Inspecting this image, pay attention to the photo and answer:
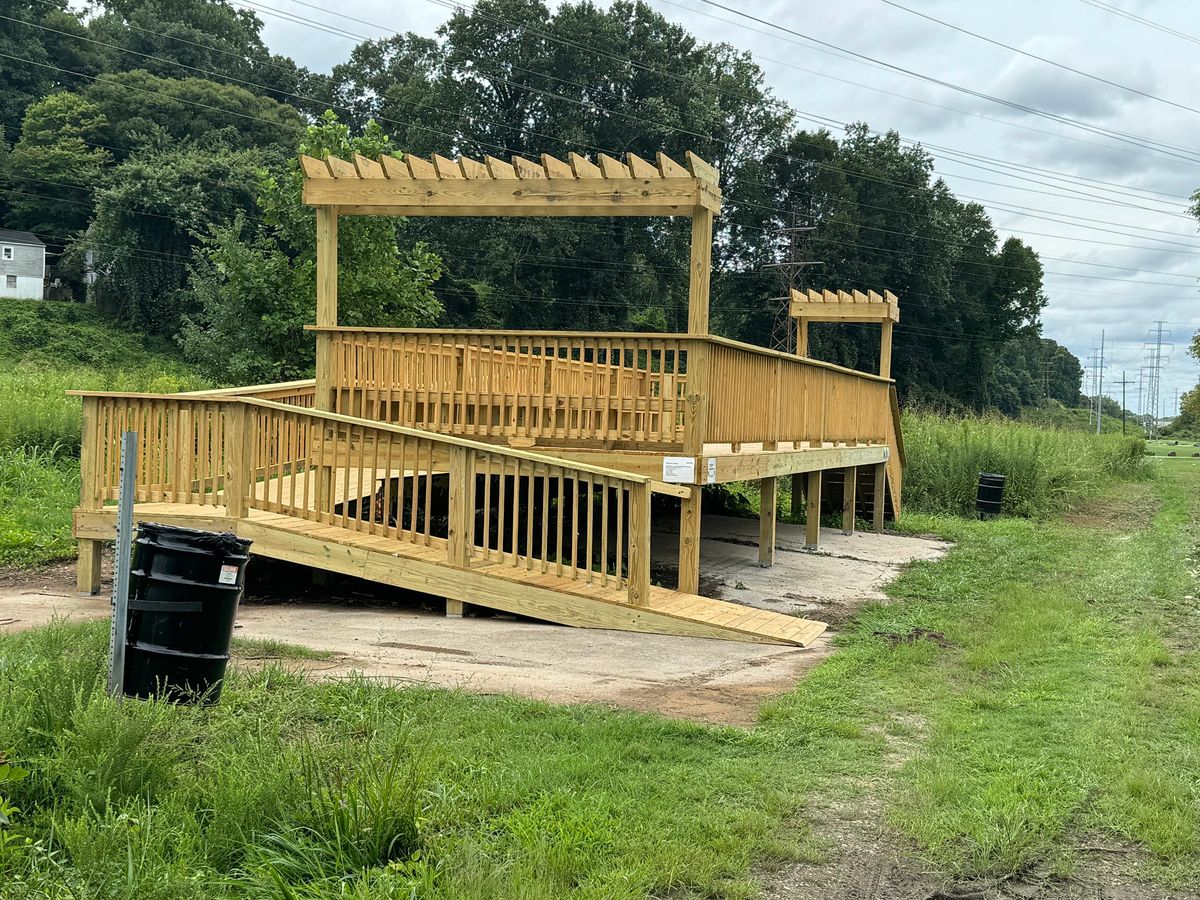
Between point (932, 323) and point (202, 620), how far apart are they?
2365 inches

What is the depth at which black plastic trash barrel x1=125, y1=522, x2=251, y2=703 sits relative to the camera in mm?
4922

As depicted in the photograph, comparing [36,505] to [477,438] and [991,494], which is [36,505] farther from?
[991,494]

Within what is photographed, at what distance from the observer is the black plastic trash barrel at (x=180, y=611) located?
492cm

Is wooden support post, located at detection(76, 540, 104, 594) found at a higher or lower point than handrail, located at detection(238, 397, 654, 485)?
lower

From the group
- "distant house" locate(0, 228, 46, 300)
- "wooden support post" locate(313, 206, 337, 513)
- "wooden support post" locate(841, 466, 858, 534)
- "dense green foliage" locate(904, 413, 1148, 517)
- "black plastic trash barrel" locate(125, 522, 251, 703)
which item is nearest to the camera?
"black plastic trash barrel" locate(125, 522, 251, 703)

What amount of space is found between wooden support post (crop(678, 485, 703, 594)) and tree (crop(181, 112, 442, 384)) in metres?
9.86

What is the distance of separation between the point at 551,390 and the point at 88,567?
166 inches

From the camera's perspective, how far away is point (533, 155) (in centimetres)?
5050

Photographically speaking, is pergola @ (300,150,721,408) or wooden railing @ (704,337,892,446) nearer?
pergola @ (300,150,721,408)

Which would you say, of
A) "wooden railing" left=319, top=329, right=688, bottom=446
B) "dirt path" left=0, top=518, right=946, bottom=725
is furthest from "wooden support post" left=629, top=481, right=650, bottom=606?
"wooden railing" left=319, top=329, right=688, bottom=446

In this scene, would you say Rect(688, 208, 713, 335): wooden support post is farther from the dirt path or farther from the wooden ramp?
the dirt path

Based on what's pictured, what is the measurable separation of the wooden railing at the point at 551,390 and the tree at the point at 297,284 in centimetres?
763

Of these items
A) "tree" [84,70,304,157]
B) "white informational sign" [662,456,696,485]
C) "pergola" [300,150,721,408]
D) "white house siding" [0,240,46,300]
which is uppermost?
"tree" [84,70,304,157]

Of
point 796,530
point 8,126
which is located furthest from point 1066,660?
point 8,126
